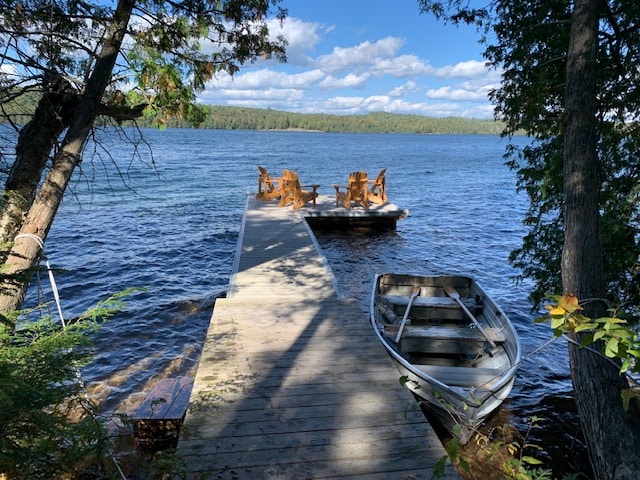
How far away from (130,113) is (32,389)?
2.72 m

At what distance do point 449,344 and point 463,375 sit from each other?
76 centimetres

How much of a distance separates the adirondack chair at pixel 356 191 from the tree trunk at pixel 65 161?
11.8 metres

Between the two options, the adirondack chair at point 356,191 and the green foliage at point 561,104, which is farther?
the adirondack chair at point 356,191

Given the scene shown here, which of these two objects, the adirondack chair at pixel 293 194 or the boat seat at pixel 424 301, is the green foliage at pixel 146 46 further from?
the adirondack chair at pixel 293 194

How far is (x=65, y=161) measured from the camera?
11.8 ft

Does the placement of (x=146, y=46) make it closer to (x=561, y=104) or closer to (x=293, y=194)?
(x=561, y=104)

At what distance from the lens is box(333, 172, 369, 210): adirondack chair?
15.3m

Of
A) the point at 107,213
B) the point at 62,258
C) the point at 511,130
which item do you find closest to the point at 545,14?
the point at 511,130

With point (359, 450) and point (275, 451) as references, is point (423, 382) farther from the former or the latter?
point (275, 451)

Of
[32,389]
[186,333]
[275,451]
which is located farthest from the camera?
[186,333]

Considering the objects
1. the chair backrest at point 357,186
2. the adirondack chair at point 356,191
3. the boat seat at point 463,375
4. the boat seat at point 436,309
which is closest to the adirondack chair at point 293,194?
the adirondack chair at point 356,191

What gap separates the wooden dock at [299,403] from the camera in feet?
9.28

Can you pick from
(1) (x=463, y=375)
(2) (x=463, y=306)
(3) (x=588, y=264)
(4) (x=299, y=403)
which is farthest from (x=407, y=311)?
(3) (x=588, y=264)

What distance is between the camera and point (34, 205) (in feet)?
11.6
